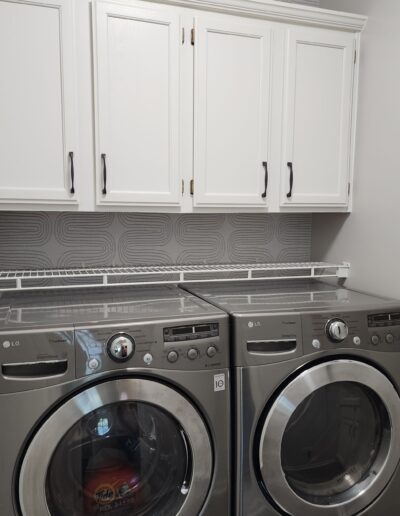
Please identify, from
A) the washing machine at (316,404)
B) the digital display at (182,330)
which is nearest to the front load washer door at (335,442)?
the washing machine at (316,404)

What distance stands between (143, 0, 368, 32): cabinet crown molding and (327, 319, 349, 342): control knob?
4.06 ft

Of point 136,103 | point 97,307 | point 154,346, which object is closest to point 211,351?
point 154,346

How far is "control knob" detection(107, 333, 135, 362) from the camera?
1324 millimetres

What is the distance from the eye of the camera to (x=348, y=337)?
1.57 metres

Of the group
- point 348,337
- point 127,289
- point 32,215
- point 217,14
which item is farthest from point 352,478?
point 217,14

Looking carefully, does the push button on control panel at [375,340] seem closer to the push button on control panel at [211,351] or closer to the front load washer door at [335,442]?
the front load washer door at [335,442]

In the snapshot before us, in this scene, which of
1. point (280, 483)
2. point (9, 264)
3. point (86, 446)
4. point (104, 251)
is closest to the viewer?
point (86, 446)

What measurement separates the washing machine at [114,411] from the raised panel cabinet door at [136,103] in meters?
0.49

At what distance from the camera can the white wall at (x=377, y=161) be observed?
1763mm

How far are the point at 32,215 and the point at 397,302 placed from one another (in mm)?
1526

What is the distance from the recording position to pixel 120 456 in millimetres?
1436

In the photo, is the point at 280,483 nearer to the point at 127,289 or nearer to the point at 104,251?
the point at 127,289

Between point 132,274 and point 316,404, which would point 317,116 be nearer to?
point 132,274

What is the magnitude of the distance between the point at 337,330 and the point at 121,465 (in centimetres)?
86
